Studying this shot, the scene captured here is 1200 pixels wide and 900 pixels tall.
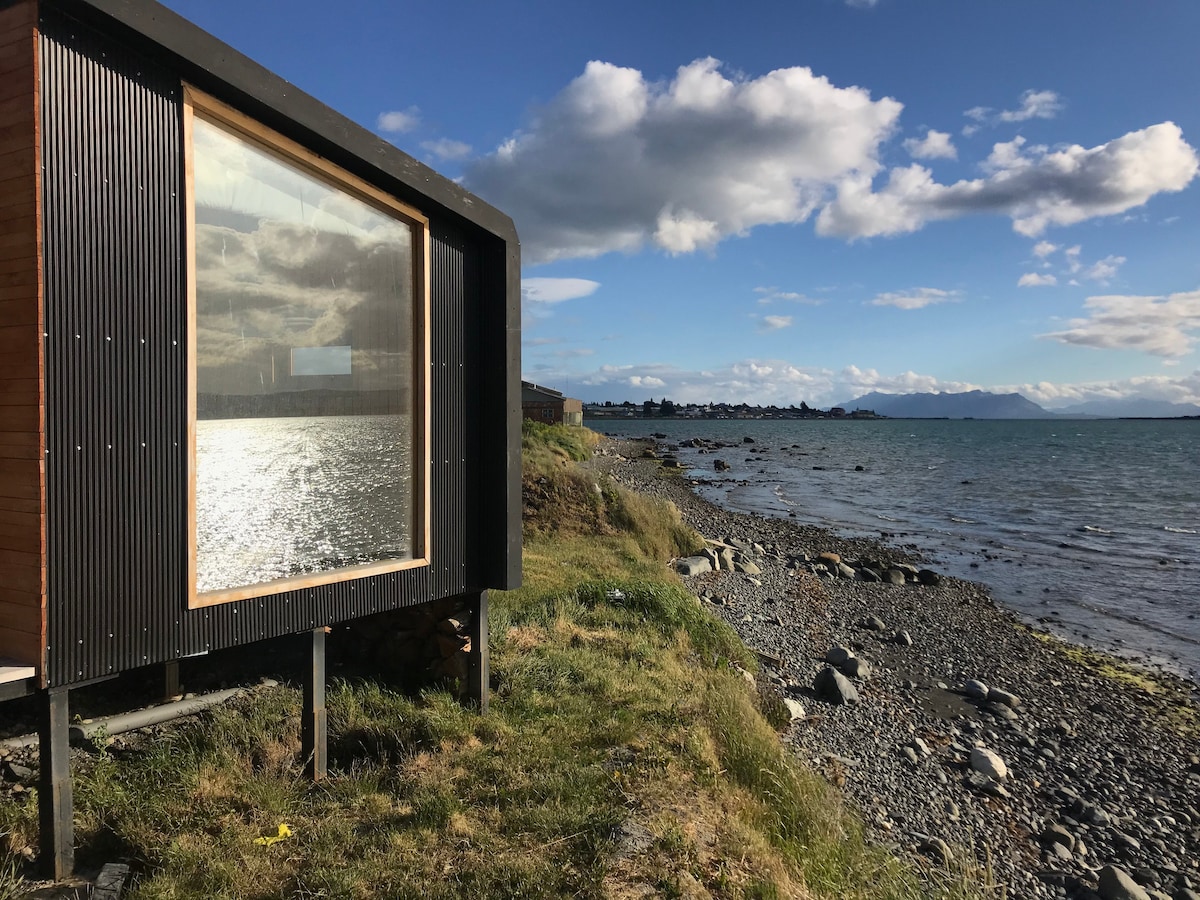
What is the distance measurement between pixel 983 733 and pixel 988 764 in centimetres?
132

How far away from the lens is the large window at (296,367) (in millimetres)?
4473

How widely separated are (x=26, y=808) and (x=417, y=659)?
3.26 meters

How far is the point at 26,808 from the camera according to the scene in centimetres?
466

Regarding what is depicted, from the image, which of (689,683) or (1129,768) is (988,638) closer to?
(1129,768)

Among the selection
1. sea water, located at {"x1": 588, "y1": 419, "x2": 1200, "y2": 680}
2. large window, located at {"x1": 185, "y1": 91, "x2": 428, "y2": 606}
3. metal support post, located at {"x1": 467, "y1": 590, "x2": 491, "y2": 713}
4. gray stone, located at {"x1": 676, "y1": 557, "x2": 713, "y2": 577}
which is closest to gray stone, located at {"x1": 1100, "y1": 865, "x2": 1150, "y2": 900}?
metal support post, located at {"x1": 467, "y1": 590, "x2": 491, "y2": 713}

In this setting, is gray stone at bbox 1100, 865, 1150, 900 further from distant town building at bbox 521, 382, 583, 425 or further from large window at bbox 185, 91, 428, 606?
distant town building at bbox 521, 382, 583, 425

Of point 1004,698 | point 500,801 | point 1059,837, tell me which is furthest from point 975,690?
point 500,801

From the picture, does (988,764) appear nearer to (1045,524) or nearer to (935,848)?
(935,848)

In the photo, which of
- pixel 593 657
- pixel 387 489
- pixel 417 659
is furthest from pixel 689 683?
pixel 387 489

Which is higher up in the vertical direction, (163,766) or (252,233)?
(252,233)

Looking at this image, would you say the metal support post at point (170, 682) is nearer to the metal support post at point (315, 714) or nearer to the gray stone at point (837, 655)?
the metal support post at point (315, 714)

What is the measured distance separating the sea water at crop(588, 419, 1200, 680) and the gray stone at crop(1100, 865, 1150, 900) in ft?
27.6

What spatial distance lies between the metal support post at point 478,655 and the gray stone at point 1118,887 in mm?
5931

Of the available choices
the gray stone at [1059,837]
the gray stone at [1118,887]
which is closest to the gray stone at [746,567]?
the gray stone at [1059,837]
